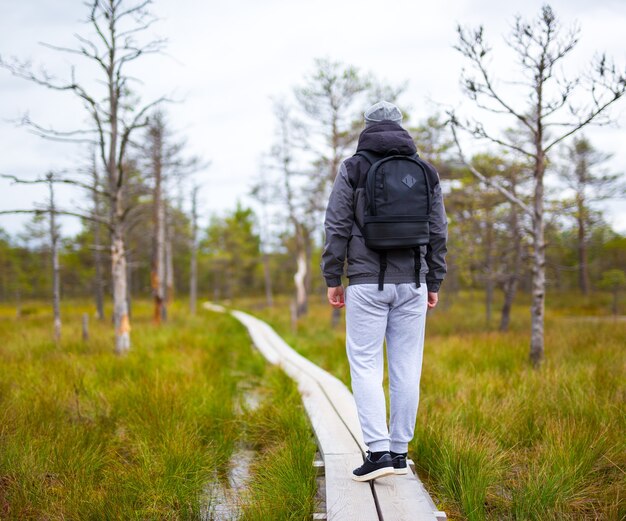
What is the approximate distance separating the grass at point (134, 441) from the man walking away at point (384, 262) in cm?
68

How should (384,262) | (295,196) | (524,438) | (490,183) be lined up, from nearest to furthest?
(384,262)
(524,438)
(490,183)
(295,196)

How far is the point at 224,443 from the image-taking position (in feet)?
13.2

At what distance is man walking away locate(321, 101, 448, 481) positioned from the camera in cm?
287

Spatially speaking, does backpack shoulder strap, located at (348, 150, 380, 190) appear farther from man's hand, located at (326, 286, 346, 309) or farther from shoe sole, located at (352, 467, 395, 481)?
shoe sole, located at (352, 467, 395, 481)

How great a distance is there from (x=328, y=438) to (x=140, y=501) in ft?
4.96

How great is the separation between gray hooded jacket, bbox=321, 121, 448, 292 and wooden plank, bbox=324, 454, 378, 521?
124cm

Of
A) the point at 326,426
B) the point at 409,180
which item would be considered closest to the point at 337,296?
the point at 409,180

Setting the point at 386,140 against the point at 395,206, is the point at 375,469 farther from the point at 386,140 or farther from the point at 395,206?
the point at 386,140

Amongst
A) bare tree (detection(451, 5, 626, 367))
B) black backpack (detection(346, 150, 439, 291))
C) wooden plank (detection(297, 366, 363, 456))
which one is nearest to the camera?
black backpack (detection(346, 150, 439, 291))

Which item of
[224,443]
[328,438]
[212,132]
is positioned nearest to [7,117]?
[224,443]

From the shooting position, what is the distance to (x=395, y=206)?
2854 mm

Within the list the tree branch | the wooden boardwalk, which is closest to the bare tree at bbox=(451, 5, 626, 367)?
the tree branch

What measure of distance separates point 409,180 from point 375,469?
1762 mm

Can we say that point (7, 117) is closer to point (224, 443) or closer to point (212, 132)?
point (224, 443)
